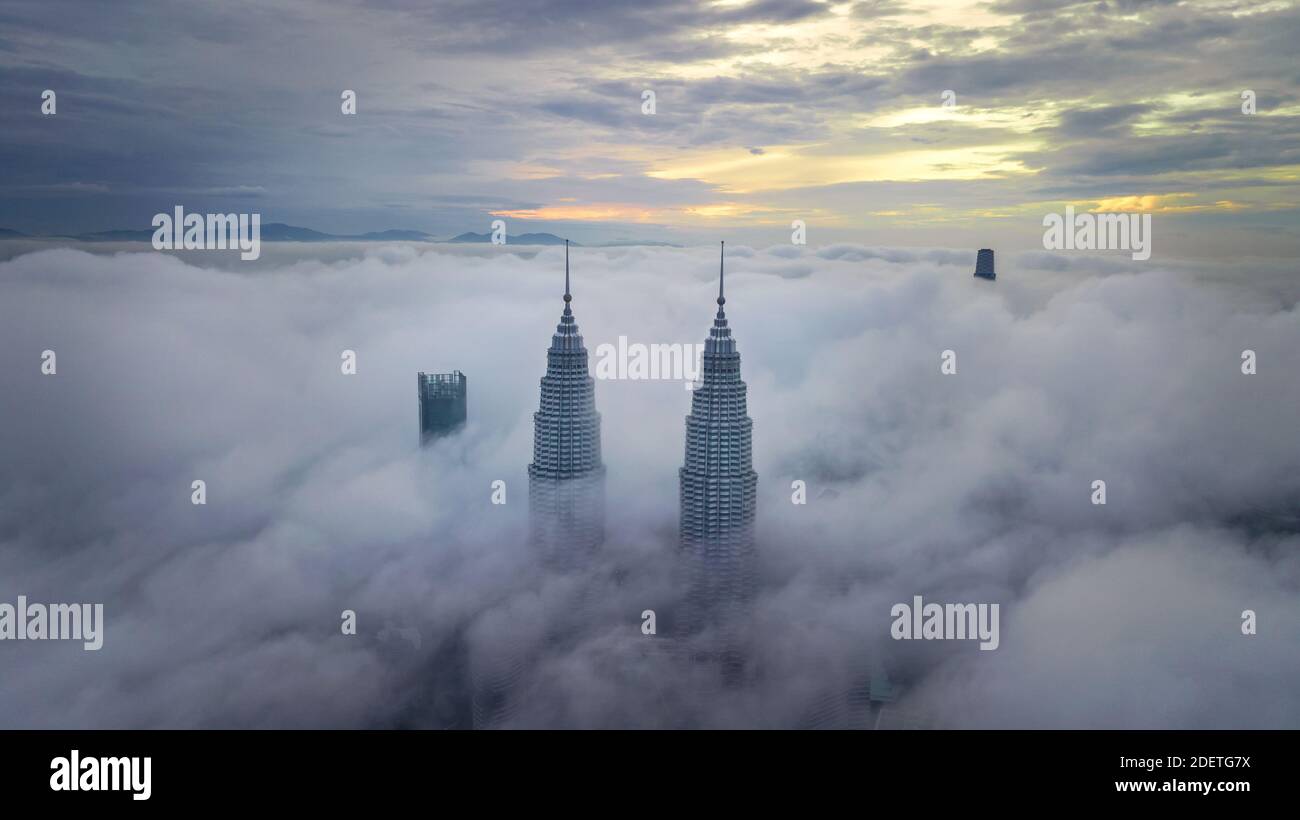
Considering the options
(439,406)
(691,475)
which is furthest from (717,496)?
(439,406)

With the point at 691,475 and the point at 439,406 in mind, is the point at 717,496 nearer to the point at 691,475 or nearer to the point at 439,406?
the point at 691,475

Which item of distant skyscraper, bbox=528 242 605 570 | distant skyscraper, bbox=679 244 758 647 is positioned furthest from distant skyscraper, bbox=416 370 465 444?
distant skyscraper, bbox=679 244 758 647

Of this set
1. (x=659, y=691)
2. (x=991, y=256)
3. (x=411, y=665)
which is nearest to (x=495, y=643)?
(x=411, y=665)

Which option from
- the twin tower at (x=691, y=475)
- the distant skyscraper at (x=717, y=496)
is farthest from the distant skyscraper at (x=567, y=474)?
the distant skyscraper at (x=717, y=496)

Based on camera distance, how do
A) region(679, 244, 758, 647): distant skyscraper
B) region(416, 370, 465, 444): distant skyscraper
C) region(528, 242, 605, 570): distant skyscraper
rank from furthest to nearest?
1. region(416, 370, 465, 444): distant skyscraper
2. region(528, 242, 605, 570): distant skyscraper
3. region(679, 244, 758, 647): distant skyscraper

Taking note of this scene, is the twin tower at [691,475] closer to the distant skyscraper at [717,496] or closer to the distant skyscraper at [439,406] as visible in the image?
the distant skyscraper at [717,496]

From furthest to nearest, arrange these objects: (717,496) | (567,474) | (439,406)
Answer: (439,406), (567,474), (717,496)

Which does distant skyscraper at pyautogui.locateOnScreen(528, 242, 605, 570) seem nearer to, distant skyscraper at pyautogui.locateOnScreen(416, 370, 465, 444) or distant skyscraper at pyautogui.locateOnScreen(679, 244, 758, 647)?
distant skyscraper at pyautogui.locateOnScreen(679, 244, 758, 647)
